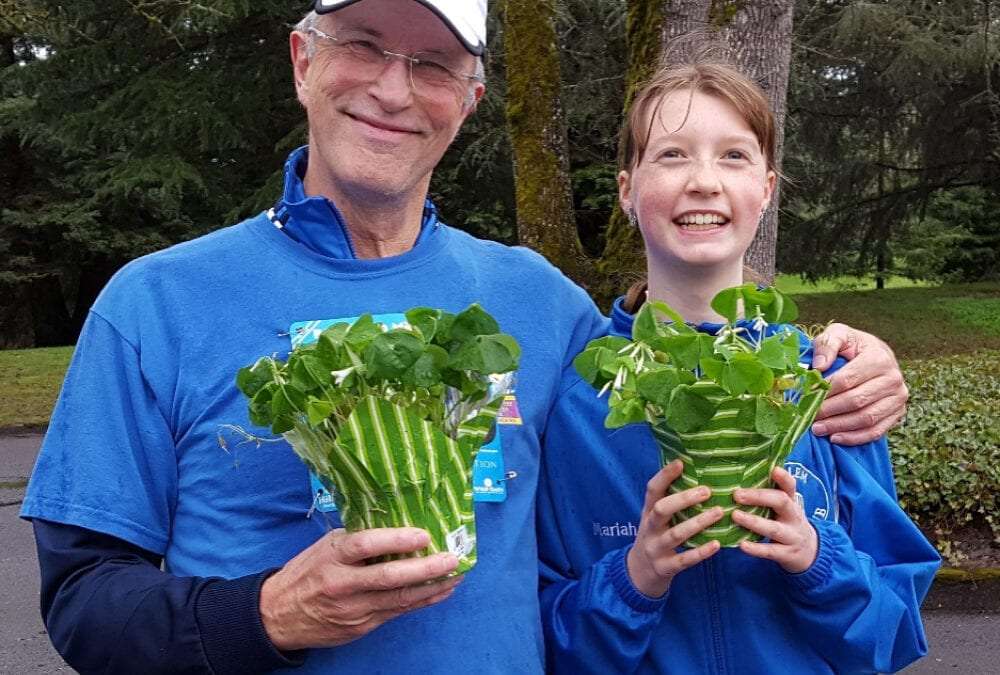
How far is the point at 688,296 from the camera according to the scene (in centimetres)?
207

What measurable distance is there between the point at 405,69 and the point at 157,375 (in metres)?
0.75

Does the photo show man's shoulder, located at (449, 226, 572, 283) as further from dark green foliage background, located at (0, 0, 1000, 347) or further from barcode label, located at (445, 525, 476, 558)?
dark green foliage background, located at (0, 0, 1000, 347)

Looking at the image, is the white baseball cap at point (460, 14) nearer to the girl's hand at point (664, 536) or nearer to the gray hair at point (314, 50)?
the gray hair at point (314, 50)

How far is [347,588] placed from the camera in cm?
147

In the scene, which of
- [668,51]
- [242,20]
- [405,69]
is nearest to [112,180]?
[242,20]

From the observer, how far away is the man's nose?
6.35 feet

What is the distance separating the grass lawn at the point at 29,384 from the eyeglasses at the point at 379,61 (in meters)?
10.3

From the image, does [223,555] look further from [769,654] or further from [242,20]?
[242,20]

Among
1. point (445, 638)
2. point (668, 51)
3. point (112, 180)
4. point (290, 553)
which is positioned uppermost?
point (668, 51)

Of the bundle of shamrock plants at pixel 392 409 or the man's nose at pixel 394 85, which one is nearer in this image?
the bundle of shamrock plants at pixel 392 409

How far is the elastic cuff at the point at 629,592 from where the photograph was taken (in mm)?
1849

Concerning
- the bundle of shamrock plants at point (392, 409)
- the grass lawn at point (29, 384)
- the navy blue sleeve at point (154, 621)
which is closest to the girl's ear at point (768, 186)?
the bundle of shamrock plants at point (392, 409)

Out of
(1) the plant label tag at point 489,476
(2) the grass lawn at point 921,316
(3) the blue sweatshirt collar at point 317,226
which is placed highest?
(3) the blue sweatshirt collar at point 317,226

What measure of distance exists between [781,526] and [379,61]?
→ 115 cm
